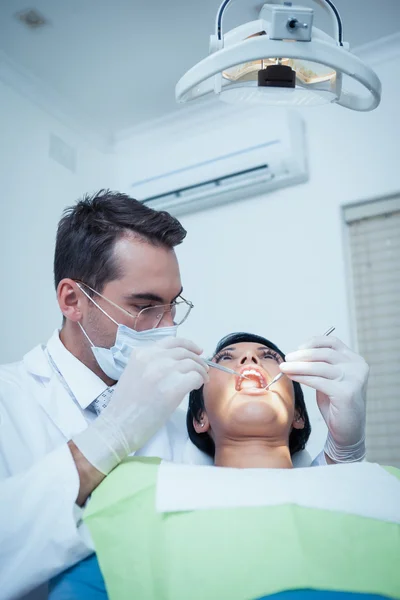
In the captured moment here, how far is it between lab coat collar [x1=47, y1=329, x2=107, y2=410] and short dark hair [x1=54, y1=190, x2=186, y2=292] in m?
0.24

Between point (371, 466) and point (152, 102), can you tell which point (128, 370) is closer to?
point (371, 466)

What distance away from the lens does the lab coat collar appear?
1.75 m

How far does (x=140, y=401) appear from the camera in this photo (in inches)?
57.8

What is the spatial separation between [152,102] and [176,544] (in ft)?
8.13

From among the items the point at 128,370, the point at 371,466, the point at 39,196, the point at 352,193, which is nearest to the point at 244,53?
the point at 128,370

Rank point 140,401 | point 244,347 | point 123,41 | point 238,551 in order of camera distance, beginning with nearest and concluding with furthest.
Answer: point 238,551
point 140,401
point 244,347
point 123,41

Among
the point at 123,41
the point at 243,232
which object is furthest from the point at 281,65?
the point at 243,232

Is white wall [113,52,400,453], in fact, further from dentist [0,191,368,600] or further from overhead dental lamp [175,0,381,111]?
overhead dental lamp [175,0,381,111]

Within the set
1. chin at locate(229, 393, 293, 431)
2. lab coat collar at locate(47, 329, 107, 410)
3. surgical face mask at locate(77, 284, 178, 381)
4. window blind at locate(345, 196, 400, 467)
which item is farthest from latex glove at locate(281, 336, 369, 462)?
window blind at locate(345, 196, 400, 467)

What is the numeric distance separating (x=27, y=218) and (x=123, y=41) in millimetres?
954

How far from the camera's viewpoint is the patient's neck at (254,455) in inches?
64.0

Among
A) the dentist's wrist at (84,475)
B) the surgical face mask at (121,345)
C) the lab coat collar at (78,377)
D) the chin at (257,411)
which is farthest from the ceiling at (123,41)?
the dentist's wrist at (84,475)

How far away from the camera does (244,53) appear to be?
4.15 feet

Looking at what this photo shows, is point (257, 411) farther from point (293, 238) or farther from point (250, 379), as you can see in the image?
point (293, 238)
